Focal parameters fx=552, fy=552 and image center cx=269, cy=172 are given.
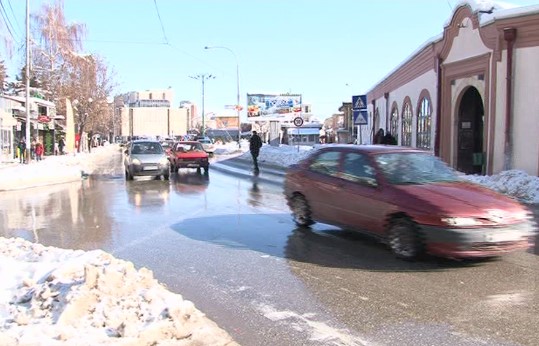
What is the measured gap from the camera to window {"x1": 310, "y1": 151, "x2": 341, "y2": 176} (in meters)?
9.13

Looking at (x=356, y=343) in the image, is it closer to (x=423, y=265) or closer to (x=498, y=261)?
(x=423, y=265)

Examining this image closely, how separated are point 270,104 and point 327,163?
7905 cm

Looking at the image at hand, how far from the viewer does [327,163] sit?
938cm

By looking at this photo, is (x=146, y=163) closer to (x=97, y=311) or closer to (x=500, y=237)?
(x=500, y=237)

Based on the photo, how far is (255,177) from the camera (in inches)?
890

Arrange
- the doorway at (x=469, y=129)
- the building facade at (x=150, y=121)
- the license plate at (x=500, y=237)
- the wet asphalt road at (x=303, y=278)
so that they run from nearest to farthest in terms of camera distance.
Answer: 1. the wet asphalt road at (x=303, y=278)
2. the license plate at (x=500, y=237)
3. the doorway at (x=469, y=129)
4. the building facade at (x=150, y=121)

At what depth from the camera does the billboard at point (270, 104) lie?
87250 millimetres

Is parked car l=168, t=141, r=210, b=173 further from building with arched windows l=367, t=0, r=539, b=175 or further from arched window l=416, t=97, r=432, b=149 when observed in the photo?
building with arched windows l=367, t=0, r=539, b=175

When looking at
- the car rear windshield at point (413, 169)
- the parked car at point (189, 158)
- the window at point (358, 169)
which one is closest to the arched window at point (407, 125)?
the parked car at point (189, 158)

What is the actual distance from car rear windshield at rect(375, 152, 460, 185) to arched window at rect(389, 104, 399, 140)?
22.1 metres

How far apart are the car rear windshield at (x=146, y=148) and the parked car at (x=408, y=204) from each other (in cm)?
1336

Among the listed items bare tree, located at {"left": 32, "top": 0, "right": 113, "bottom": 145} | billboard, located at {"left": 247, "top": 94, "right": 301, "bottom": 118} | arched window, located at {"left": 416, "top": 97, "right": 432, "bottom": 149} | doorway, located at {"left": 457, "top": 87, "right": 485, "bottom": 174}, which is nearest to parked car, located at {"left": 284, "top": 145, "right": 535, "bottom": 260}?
doorway, located at {"left": 457, "top": 87, "right": 485, "bottom": 174}

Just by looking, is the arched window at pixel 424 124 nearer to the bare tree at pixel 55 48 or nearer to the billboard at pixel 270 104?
the bare tree at pixel 55 48

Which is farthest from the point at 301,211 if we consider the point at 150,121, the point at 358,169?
the point at 150,121
